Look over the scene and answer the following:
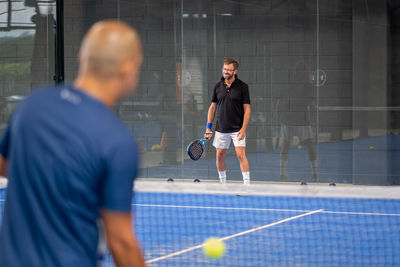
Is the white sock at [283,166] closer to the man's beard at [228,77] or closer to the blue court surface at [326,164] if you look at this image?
the blue court surface at [326,164]

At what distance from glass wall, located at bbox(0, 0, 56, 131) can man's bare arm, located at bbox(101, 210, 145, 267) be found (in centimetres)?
931

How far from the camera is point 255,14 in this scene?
1053 cm

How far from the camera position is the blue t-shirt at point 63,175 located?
1.72m

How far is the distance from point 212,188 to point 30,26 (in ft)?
23.5

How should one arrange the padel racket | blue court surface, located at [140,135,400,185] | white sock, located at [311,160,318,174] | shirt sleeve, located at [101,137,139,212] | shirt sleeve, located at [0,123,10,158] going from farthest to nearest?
1. white sock, located at [311,160,318,174]
2. blue court surface, located at [140,135,400,185]
3. the padel racket
4. shirt sleeve, located at [0,123,10,158]
5. shirt sleeve, located at [101,137,139,212]

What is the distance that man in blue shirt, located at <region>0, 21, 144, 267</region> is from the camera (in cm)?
172

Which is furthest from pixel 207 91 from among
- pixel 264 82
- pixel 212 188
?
pixel 212 188

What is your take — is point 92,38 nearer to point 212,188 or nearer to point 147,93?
point 212,188

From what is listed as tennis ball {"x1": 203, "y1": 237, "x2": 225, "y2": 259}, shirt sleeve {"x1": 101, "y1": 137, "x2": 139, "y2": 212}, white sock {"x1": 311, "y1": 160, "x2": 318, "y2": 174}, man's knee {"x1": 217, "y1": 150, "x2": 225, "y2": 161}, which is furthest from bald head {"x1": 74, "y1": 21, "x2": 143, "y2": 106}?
white sock {"x1": 311, "y1": 160, "x2": 318, "y2": 174}

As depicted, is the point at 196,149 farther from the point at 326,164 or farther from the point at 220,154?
the point at 326,164

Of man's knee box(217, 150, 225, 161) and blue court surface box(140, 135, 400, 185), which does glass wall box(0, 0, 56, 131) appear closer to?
blue court surface box(140, 135, 400, 185)

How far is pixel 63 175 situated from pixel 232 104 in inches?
280

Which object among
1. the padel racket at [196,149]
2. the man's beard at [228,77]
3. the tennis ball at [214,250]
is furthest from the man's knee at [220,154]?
the tennis ball at [214,250]

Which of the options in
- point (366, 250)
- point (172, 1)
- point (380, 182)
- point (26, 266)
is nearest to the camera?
point (26, 266)
